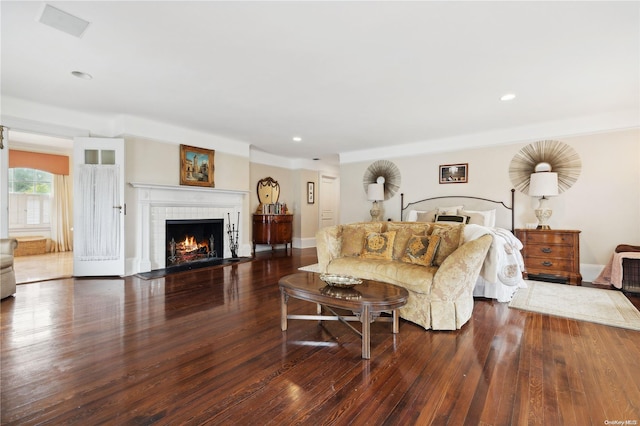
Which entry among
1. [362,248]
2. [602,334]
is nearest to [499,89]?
[362,248]

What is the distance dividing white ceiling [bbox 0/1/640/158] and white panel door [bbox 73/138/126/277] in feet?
2.00

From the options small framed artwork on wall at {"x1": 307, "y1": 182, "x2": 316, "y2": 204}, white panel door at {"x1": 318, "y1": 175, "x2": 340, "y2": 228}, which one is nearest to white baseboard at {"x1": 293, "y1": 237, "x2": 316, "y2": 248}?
white panel door at {"x1": 318, "y1": 175, "x2": 340, "y2": 228}

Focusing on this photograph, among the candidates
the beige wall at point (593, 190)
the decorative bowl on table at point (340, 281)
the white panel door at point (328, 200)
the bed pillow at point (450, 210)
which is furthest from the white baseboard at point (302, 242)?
the decorative bowl on table at point (340, 281)

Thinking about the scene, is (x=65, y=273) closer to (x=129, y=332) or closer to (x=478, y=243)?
(x=129, y=332)

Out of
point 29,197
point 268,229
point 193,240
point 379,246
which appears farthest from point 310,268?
point 29,197

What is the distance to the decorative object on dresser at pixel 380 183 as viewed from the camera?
627cm

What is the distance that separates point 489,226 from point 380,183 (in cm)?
236

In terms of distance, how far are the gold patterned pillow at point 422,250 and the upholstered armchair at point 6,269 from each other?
4.34 meters

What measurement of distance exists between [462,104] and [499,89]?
0.53 metres

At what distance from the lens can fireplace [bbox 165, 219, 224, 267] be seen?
17.2 feet

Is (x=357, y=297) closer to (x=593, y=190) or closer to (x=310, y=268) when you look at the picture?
(x=310, y=268)

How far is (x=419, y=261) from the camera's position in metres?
2.95

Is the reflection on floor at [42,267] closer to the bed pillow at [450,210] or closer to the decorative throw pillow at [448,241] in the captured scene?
the decorative throw pillow at [448,241]

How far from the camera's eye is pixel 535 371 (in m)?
1.87
